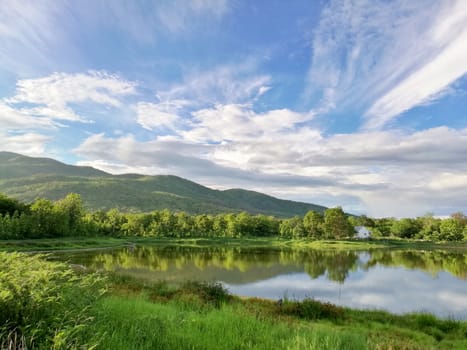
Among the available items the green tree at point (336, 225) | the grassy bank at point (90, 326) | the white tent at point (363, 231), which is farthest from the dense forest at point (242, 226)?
the grassy bank at point (90, 326)

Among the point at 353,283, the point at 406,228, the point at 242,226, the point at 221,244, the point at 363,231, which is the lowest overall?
the point at 221,244

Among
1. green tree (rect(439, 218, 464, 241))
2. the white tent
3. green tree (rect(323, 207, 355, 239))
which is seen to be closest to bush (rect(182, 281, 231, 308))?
green tree (rect(323, 207, 355, 239))

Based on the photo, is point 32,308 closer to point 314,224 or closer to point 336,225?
point 336,225

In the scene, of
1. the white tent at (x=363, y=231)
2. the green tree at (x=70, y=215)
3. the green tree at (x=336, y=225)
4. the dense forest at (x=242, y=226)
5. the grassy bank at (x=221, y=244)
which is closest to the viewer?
the grassy bank at (x=221, y=244)

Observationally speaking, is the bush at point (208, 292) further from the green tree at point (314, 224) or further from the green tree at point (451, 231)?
the green tree at point (451, 231)

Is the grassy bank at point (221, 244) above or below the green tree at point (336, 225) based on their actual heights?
below

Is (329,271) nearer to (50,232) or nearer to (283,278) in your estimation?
(283,278)

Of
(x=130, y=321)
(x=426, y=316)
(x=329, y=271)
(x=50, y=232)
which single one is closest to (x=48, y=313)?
(x=130, y=321)

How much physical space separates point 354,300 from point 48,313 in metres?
26.7

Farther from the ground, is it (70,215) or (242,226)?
(242,226)

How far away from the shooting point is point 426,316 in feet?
55.7

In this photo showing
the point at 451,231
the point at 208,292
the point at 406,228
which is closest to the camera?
the point at 208,292

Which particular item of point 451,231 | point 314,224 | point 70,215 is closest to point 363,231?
point 451,231

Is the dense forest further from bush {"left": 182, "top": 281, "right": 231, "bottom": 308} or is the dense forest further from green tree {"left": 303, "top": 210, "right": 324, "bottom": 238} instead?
bush {"left": 182, "top": 281, "right": 231, "bottom": 308}
